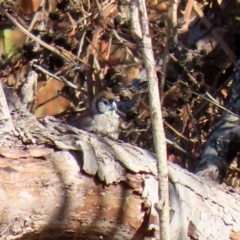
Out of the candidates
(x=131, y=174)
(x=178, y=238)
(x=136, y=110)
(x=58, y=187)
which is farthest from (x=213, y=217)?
(x=136, y=110)

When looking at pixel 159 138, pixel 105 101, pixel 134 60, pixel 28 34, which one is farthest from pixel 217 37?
pixel 159 138

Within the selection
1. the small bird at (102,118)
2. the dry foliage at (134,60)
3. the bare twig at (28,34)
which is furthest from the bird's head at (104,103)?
the bare twig at (28,34)

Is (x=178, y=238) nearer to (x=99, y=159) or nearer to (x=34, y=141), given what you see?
(x=99, y=159)

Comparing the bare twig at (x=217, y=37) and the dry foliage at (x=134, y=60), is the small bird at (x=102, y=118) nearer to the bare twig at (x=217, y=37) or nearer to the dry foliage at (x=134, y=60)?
the dry foliage at (x=134, y=60)

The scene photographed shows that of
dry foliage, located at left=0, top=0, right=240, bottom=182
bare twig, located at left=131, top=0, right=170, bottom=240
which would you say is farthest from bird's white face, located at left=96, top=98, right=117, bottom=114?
bare twig, located at left=131, top=0, right=170, bottom=240

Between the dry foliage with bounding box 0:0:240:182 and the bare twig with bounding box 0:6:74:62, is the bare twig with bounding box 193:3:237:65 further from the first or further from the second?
the bare twig with bounding box 0:6:74:62

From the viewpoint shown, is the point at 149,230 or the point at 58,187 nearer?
the point at 58,187

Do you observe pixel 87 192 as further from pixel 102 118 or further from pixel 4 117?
pixel 102 118
